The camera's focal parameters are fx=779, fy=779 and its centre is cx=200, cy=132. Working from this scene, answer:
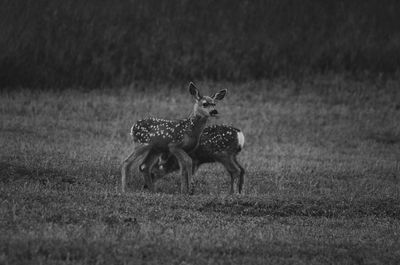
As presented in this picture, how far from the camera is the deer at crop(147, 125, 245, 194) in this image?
1581 cm

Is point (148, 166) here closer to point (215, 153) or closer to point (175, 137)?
point (175, 137)

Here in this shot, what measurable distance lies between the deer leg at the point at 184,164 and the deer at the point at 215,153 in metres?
0.72

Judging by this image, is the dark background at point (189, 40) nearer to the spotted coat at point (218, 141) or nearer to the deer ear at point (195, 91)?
the deer ear at point (195, 91)

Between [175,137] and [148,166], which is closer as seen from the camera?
[175,137]

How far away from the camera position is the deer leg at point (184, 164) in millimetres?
14773

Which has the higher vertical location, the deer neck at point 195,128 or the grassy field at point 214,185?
the deer neck at point 195,128

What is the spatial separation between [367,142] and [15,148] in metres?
11.9

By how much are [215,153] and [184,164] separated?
4.02 feet

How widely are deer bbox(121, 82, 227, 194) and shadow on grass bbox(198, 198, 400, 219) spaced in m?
2.01

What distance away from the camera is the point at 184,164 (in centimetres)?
1480

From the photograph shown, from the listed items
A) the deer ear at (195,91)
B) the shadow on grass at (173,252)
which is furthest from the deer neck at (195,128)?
the shadow on grass at (173,252)

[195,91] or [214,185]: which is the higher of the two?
[195,91]

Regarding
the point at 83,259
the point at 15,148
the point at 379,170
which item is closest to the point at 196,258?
the point at 83,259

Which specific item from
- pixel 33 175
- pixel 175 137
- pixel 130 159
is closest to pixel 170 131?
pixel 175 137
